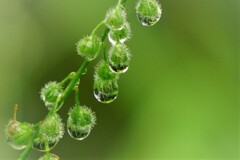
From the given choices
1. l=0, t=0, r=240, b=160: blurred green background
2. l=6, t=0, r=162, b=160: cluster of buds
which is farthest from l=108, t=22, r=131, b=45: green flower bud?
l=0, t=0, r=240, b=160: blurred green background

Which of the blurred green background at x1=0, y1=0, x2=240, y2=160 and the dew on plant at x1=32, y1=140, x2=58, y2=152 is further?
the blurred green background at x1=0, y1=0, x2=240, y2=160

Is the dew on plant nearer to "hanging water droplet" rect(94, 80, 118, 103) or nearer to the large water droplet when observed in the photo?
the large water droplet

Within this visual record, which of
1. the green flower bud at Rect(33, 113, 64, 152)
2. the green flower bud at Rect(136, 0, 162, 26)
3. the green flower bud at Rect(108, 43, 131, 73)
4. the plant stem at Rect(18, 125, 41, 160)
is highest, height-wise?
the green flower bud at Rect(136, 0, 162, 26)

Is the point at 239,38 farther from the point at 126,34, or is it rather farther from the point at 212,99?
the point at 126,34

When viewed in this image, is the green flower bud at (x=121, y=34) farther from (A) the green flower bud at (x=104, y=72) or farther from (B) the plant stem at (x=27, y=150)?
(B) the plant stem at (x=27, y=150)

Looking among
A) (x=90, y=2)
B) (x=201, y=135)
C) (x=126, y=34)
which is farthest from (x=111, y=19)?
(x=90, y=2)

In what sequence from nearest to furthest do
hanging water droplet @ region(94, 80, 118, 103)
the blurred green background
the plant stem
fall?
the plant stem, hanging water droplet @ region(94, 80, 118, 103), the blurred green background
